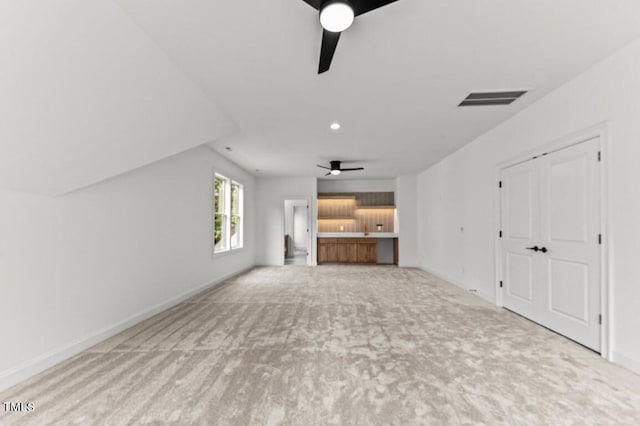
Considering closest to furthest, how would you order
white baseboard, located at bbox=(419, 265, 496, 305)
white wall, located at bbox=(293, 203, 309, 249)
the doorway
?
1. white baseboard, located at bbox=(419, 265, 496, 305)
2. the doorway
3. white wall, located at bbox=(293, 203, 309, 249)

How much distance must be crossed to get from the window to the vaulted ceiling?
283 centimetres

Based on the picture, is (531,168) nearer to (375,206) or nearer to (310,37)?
(310,37)

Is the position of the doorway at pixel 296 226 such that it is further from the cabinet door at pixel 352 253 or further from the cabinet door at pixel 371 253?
the cabinet door at pixel 371 253

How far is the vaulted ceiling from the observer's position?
1763 millimetres

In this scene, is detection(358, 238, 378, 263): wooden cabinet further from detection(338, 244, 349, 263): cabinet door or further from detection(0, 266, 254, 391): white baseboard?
detection(0, 266, 254, 391): white baseboard

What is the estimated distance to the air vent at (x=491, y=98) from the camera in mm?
3242

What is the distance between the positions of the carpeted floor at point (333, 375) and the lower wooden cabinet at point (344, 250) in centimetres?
517

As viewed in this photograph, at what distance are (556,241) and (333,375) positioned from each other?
300 cm

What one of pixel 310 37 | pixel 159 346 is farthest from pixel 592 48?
pixel 159 346

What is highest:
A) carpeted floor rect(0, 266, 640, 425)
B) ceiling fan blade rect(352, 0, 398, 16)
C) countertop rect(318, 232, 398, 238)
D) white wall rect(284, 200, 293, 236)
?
ceiling fan blade rect(352, 0, 398, 16)

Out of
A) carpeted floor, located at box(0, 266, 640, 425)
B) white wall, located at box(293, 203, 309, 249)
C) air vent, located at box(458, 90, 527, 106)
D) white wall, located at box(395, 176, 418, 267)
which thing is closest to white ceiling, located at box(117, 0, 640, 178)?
air vent, located at box(458, 90, 527, 106)

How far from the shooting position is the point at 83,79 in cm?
193

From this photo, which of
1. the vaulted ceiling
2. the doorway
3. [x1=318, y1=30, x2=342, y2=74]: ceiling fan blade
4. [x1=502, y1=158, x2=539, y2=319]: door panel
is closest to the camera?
the vaulted ceiling

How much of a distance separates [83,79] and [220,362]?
249cm
